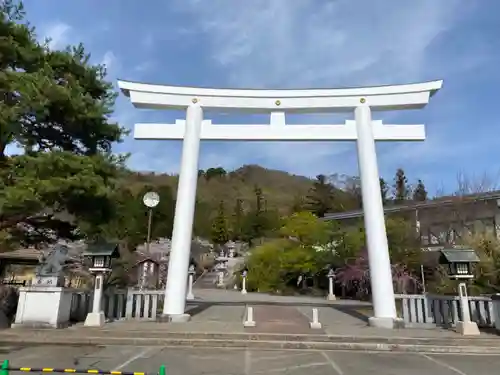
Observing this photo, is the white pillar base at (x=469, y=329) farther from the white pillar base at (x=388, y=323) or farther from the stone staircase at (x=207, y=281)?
the stone staircase at (x=207, y=281)

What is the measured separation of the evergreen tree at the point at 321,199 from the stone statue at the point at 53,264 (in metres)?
33.8

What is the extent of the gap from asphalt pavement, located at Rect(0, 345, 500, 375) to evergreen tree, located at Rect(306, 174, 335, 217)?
34.9m

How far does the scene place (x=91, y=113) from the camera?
10625mm

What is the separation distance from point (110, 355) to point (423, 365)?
17.8 ft

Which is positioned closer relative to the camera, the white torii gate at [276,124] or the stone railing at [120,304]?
the stone railing at [120,304]

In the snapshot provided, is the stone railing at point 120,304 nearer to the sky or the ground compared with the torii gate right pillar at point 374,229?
A: nearer to the ground

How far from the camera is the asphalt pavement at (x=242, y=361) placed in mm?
5988

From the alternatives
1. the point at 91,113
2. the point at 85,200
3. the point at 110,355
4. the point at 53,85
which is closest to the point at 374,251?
the point at 110,355

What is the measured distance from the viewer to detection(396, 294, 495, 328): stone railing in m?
10.3

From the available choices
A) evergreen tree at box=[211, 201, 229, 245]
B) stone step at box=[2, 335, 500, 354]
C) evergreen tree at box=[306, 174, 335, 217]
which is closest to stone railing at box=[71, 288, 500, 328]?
stone step at box=[2, 335, 500, 354]

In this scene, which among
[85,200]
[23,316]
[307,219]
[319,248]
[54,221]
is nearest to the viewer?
[23,316]

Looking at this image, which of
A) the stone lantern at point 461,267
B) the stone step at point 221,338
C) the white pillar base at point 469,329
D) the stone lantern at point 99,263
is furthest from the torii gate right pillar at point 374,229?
Result: the stone lantern at point 99,263

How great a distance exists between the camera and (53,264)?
389 inches

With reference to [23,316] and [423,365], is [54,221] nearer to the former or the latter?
[23,316]
